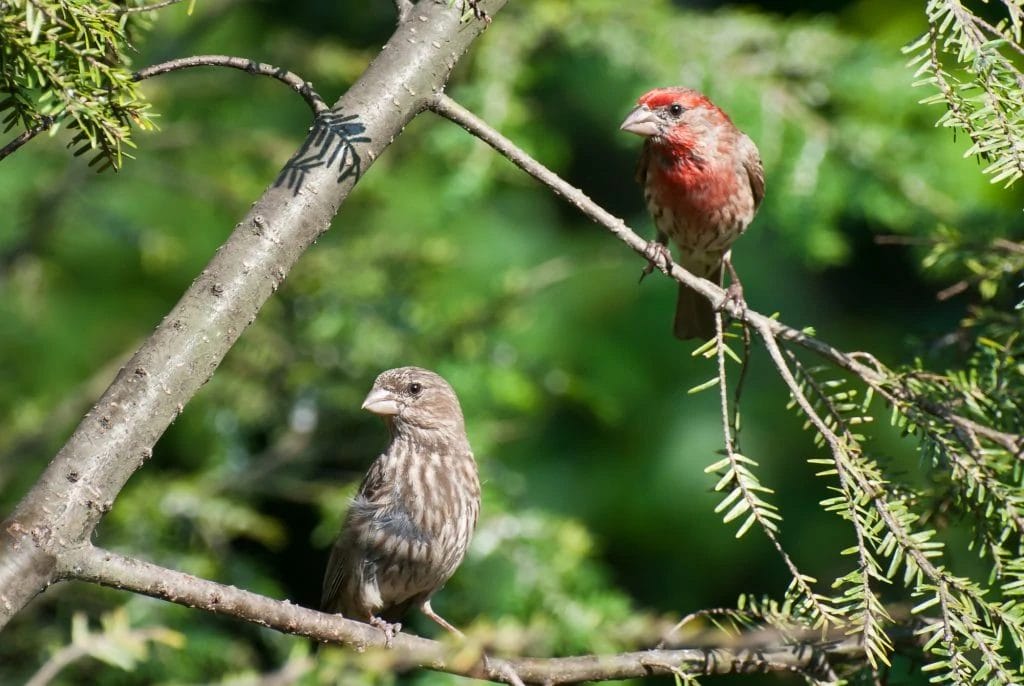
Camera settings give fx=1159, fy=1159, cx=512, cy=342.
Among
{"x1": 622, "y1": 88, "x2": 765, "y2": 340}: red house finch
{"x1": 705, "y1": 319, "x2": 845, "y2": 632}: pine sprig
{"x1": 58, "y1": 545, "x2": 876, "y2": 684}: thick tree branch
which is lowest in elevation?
{"x1": 58, "y1": 545, "x2": 876, "y2": 684}: thick tree branch

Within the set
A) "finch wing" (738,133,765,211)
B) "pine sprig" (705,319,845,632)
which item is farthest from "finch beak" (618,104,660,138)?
"pine sprig" (705,319,845,632)

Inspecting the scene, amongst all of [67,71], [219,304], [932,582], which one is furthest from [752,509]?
[67,71]

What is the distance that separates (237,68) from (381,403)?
5.45 ft

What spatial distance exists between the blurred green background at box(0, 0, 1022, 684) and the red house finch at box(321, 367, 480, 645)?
29 centimetres

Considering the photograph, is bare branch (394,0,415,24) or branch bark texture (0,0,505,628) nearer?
branch bark texture (0,0,505,628)

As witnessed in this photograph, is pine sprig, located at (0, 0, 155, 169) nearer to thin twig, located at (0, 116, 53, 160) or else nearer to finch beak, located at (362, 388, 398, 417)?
thin twig, located at (0, 116, 53, 160)

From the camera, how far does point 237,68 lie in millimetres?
1854

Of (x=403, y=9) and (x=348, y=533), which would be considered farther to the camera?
(x=348, y=533)

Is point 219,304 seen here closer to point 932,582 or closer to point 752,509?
point 752,509

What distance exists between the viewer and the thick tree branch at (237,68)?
1.77 metres

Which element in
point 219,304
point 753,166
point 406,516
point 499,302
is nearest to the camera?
point 219,304

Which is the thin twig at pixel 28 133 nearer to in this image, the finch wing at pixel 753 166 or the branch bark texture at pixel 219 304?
the branch bark texture at pixel 219 304

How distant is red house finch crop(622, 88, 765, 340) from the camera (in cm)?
359

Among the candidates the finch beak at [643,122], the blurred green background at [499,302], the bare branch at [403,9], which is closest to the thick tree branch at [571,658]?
the bare branch at [403,9]
